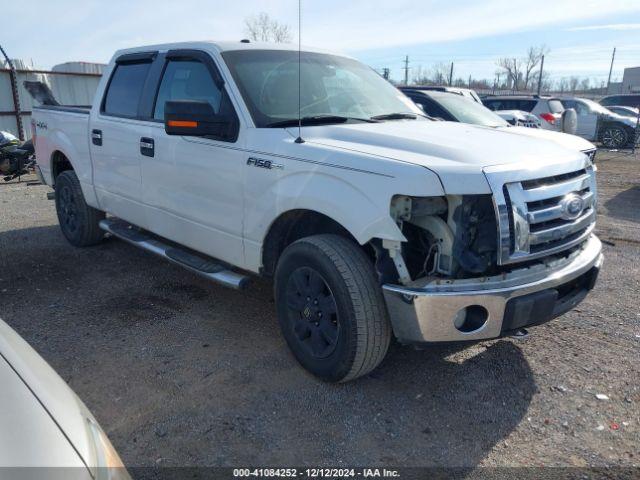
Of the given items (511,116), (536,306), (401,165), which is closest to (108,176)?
(401,165)

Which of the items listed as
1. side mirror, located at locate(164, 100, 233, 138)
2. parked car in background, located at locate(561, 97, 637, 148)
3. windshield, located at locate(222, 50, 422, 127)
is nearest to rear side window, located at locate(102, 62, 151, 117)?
windshield, located at locate(222, 50, 422, 127)

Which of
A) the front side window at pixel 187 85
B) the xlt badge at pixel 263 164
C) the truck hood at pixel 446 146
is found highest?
the front side window at pixel 187 85

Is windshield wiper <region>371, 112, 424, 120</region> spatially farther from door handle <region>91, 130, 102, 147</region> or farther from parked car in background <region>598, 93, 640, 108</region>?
parked car in background <region>598, 93, 640, 108</region>

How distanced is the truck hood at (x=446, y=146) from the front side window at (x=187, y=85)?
88 centimetres

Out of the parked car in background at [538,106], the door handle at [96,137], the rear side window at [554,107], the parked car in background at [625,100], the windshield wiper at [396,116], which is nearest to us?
the windshield wiper at [396,116]

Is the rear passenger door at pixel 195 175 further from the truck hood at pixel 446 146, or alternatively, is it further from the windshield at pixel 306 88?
the truck hood at pixel 446 146

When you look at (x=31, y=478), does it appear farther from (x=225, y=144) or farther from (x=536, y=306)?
(x=225, y=144)

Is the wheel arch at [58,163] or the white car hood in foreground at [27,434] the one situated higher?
the white car hood in foreground at [27,434]

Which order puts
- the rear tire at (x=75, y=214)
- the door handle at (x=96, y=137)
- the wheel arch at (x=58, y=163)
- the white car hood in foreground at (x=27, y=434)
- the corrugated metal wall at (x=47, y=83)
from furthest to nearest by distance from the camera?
1. the corrugated metal wall at (x=47, y=83)
2. the wheel arch at (x=58, y=163)
3. the rear tire at (x=75, y=214)
4. the door handle at (x=96, y=137)
5. the white car hood in foreground at (x=27, y=434)

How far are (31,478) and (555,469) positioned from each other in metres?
2.30

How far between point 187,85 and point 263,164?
128cm

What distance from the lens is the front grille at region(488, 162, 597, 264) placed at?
8.97ft

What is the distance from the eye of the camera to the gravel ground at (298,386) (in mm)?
2736

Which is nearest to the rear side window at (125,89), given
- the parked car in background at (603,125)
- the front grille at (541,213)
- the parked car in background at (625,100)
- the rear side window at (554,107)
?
the front grille at (541,213)
